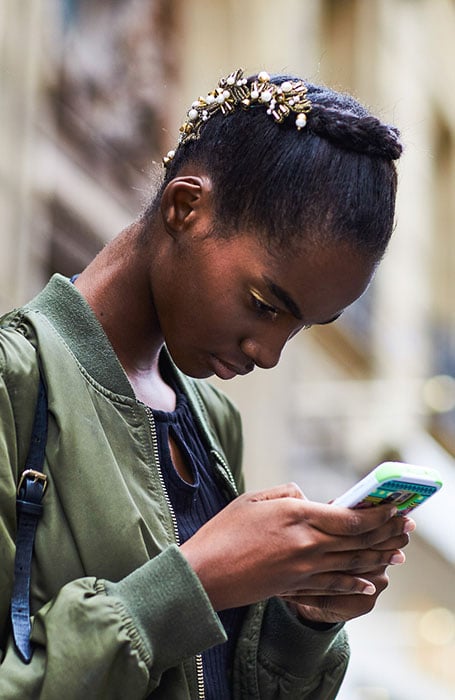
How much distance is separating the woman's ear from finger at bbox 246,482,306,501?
0.43 meters

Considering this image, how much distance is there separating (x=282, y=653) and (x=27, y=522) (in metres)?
0.59

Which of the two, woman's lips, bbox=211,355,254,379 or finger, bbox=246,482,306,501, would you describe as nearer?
finger, bbox=246,482,306,501

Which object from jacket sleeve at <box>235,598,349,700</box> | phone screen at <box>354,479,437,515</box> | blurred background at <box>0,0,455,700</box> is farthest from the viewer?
blurred background at <box>0,0,455,700</box>

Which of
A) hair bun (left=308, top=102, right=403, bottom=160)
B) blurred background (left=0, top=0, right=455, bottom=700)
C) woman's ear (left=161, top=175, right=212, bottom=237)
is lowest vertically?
blurred background (left=0, top=0, right=455, bottom=700)

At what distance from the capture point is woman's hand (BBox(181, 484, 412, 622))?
5.66 ft

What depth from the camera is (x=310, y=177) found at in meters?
1.88

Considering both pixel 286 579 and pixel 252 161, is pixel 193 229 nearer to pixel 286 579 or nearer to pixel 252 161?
pixel 252 161

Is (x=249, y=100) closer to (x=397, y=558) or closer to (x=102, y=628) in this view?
(x=397, y=558)

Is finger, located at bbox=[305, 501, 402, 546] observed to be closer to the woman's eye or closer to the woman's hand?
the woman's hand

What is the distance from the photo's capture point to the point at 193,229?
1.96 m

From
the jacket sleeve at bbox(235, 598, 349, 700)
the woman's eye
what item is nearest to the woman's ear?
the woman's eye

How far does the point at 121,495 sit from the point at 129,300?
1.12 ft

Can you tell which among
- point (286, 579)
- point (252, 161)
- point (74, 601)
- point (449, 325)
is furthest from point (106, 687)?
point (449, 325)

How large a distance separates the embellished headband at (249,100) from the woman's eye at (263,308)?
264 millimetres
